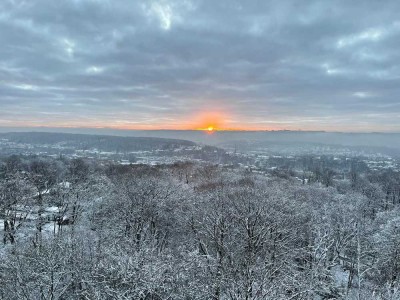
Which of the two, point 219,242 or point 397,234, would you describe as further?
point 397,234

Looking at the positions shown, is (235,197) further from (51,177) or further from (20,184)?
(51,177)

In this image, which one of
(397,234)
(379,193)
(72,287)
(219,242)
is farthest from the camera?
(379,193)

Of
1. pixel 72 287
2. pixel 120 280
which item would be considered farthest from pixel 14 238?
pixel 120 280

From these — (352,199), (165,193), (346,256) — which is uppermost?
(165,193)

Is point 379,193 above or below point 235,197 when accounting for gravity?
below

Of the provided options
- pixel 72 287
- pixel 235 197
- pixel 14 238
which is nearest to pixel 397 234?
pixel 235 197

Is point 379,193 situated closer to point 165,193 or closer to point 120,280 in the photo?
point 165,193

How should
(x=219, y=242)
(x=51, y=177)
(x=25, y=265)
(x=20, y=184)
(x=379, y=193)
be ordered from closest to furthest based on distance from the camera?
(x=25, y=265) → (x=219, y=242) → (x=20, y=184) → (x=51, y=177) → (x=379, y=193)
